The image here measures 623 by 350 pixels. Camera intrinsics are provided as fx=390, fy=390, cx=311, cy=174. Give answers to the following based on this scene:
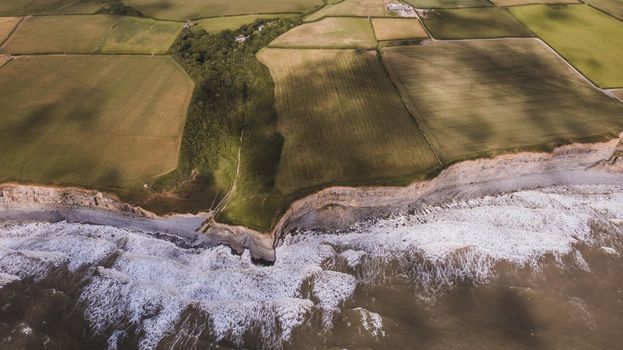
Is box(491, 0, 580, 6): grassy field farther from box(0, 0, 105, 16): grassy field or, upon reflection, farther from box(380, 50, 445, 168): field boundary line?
box(0, 0, 105, 16): grassy field

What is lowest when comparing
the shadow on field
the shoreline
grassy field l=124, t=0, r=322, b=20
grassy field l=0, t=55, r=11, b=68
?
the shoreline

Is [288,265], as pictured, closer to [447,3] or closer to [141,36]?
[141,36]

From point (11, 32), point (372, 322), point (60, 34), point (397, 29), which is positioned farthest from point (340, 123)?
point (11, 32)

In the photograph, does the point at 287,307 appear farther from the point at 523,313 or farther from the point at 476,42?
the point at 476,42

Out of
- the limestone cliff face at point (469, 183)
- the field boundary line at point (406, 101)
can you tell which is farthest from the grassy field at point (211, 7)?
the limestone cliff face at point (469, 183)

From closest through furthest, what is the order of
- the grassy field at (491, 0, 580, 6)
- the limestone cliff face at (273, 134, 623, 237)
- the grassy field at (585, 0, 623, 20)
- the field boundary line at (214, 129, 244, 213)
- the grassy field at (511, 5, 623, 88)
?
the field boundary line at (214, 129, 244, 213)
the limestone cliff face at (273, 134, 623, 237)
the grassy field at (511, 5, 623, 88)
the grassy field at (585, 0, 623, 20)
the grassy field at (491, 0, 580, 6)

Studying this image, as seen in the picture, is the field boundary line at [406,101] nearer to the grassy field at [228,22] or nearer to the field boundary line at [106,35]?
the grassy field at [228,22]

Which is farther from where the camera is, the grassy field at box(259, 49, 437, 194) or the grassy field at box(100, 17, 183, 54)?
the grassy field at box(100, 17, 183, 54)

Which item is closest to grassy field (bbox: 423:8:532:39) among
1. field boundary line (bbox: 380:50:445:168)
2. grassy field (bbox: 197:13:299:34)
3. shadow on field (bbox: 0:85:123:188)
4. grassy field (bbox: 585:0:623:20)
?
field boundary line (bbox: 380:50:445:168)
